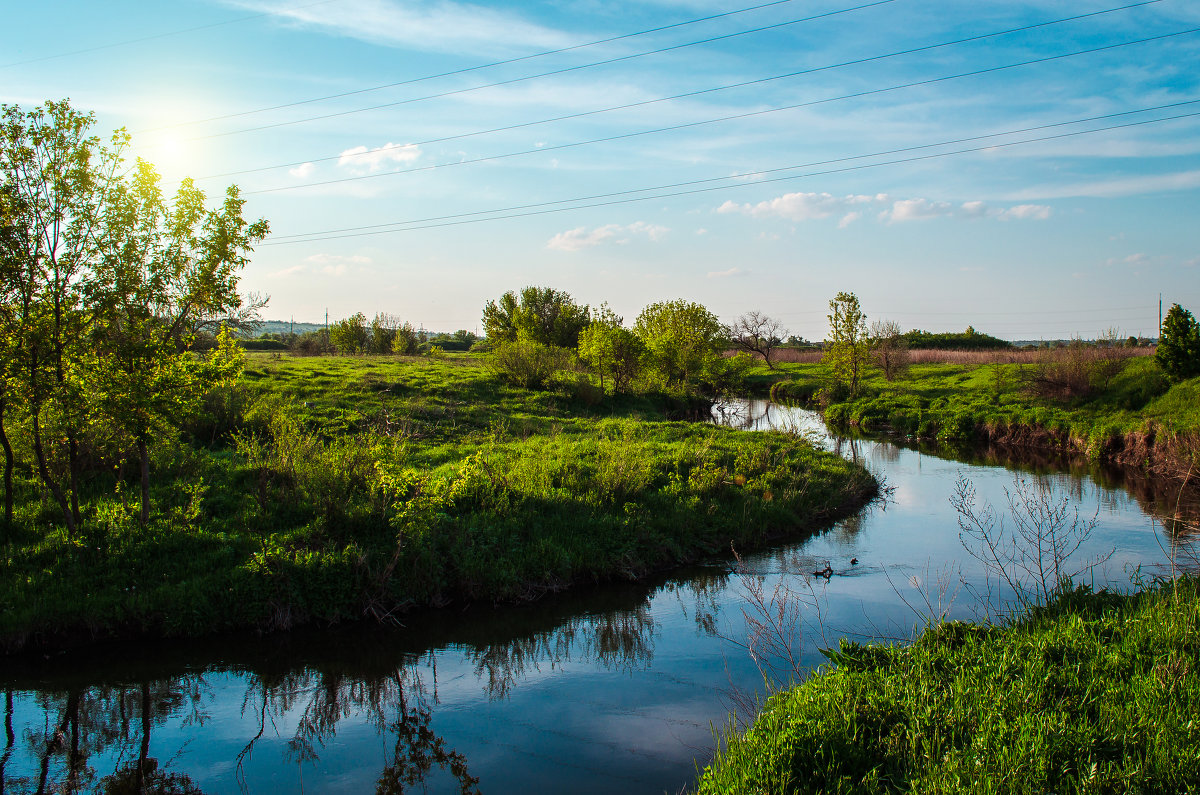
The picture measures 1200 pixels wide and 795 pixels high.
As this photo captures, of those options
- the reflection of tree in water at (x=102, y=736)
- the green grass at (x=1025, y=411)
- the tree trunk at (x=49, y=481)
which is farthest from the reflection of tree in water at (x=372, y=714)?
the green grass at (x=1025, y=411)

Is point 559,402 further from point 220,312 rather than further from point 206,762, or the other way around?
point 206,762

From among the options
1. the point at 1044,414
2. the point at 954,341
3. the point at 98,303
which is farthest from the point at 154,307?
the point at 954,341

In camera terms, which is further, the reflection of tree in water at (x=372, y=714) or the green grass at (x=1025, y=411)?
the green grass at (x=1025, y=411)

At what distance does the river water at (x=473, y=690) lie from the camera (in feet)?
23.2

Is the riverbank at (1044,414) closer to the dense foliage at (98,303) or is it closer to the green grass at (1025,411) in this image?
the green grass at (1025,411)

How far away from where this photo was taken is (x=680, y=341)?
3934 cm

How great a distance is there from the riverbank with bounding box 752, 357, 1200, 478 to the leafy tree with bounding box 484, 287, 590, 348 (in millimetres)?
25046

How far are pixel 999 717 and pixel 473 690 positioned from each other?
19.3 feet

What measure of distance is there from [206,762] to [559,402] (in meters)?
21.7

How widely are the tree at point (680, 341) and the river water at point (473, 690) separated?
24417 millimetres

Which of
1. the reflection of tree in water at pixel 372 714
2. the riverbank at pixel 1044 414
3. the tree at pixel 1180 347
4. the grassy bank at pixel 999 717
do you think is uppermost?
the tree at pixel 1180 347

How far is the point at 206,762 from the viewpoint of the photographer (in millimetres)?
7297

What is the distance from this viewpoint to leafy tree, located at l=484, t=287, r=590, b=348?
60.3 m

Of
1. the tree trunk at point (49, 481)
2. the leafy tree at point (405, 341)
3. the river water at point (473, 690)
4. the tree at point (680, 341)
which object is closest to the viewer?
the river water at point (473, 690)
